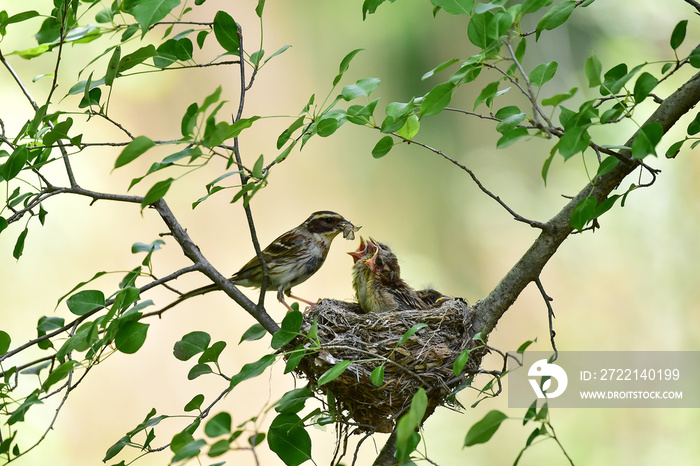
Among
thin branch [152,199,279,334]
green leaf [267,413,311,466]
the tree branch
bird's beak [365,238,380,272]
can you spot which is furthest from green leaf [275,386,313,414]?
bird's beak [365,238,380,272]

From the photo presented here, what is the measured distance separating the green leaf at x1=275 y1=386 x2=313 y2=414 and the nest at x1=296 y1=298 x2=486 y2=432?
0.90ft

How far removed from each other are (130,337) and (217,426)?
340 millimetres

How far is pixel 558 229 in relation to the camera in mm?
1922

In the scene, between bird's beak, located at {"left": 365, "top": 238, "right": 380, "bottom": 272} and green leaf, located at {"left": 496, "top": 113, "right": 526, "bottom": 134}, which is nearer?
green leaf, located at {"left": 496, "top": 113, "right": 526, "bottom": 134}

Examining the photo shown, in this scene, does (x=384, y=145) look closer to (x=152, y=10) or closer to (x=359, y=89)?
(x=359, y=89)

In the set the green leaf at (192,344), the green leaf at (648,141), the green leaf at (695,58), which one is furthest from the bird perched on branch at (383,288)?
the green leaf at (648,141)

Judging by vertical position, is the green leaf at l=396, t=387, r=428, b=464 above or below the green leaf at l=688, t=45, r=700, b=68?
below

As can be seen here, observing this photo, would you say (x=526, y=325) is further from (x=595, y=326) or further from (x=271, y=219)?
(x=271, y=219)

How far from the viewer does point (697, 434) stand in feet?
15.7

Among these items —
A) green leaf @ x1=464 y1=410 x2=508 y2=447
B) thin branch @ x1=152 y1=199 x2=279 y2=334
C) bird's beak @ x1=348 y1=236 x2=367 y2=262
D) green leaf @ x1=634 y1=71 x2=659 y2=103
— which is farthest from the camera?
bird's beak @ x1=348 y1=236 x2=367 y2=262

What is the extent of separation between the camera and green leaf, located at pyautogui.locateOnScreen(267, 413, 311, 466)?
5.10 feet

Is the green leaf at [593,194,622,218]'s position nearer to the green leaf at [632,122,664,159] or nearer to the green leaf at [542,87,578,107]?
the green leaf at [632,122,664,159]

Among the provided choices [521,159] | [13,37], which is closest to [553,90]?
[521,159]
